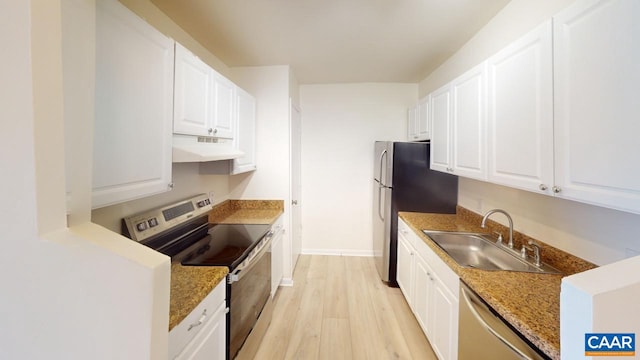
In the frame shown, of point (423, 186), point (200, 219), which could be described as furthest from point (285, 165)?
point (423, 186)

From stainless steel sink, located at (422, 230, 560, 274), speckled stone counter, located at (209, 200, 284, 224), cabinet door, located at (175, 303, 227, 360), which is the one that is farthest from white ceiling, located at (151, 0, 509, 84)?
cabinet door, located at (175, 303, 227, 360)

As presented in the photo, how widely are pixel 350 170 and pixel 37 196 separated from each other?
338 centimetres

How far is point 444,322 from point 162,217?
2024 millimetres

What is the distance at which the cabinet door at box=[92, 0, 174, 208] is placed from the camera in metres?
0.97

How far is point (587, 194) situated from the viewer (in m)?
0.96

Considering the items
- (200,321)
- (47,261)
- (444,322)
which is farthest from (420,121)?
(47,261)

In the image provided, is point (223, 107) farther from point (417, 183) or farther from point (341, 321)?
point (341, 321)

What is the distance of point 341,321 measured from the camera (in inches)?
89.5

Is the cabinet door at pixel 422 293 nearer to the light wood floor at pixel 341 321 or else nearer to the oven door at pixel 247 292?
the light wood floor at pixel 341 321

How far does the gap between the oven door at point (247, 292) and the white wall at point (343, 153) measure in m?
1.59

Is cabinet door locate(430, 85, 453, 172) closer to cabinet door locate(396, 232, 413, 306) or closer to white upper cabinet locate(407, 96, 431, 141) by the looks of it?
white upper cabinet locate(407, 96, 431, 141)

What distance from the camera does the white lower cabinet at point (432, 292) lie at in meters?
1.45

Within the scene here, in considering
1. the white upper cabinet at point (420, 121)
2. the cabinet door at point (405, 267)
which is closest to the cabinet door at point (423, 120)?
the white upper cabinet at point (420, 121)

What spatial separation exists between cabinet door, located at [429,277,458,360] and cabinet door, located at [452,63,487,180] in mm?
819
